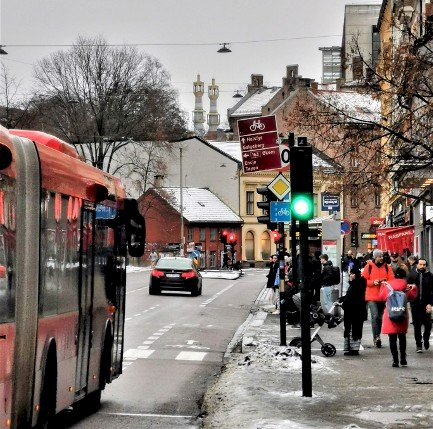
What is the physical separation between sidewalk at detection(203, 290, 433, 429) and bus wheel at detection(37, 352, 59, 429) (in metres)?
2.13

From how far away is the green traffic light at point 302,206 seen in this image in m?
15.2

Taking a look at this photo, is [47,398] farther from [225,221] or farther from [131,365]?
[225,221]

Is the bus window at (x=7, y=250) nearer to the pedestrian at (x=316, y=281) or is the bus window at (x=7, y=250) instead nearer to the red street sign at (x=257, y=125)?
the red street sign at (x=257, y=125)

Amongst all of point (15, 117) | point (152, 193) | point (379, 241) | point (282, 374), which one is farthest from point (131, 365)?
point (152, 193)

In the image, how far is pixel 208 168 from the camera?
118125 millimetres

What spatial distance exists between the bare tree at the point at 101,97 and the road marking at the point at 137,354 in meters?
54.8

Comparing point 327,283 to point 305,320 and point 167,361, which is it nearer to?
point 167,361

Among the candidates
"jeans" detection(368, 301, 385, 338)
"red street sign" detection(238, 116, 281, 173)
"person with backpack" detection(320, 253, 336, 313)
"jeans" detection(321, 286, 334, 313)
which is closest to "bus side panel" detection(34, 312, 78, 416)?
"red street sign" detection(238, 116, 281, 173)

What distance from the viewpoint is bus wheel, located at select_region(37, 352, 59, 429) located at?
438 inches

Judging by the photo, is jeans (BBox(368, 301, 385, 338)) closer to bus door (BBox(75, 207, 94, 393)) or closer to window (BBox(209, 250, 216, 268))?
bus door (BBox(75, 207, 94, 393))

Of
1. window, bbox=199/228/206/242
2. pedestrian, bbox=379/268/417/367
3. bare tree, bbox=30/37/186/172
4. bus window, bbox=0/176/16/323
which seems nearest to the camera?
bus window, bbox=0/176/16/323

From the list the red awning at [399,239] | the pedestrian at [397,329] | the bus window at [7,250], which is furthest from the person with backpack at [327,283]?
the bus window at [7,250]

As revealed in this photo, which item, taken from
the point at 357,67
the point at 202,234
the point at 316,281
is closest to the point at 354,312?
the point at 357,67

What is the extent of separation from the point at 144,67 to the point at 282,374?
65.9 m
